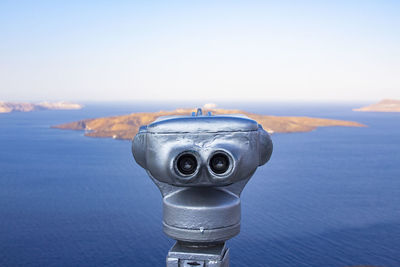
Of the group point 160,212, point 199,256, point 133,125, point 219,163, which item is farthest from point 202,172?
point 133,125

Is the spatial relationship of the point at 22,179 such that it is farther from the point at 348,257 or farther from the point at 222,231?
the point at 222,231

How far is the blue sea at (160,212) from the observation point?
111 feet

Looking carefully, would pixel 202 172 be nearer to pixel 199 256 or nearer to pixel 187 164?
pixel 187 164

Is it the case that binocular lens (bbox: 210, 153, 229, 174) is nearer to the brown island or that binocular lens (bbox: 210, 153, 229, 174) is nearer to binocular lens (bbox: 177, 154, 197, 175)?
binocular lens (bbox: 177, 154, 197, 175)

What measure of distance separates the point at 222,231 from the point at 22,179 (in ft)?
211

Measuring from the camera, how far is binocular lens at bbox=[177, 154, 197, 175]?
2062 mm

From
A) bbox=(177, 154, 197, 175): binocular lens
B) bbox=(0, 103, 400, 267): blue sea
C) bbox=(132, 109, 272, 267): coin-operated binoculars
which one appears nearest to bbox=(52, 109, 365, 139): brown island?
bbox=(0, 103, 400, 267): blue sea

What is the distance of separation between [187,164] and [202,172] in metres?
0.10

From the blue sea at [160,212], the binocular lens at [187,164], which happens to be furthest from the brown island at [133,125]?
the binocular lens at [187,164]

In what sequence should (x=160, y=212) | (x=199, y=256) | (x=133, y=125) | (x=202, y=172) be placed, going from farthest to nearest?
1. (x=133, y=125)
2. (x=160, y=212)
3. (x=199, y=256)
4. (x=202, y=172)

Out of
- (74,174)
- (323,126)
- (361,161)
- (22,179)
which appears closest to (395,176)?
(361,161)

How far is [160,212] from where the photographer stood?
4244 centimetres

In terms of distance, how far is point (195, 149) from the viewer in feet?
6.60

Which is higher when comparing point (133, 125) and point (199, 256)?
point (199, 256)
